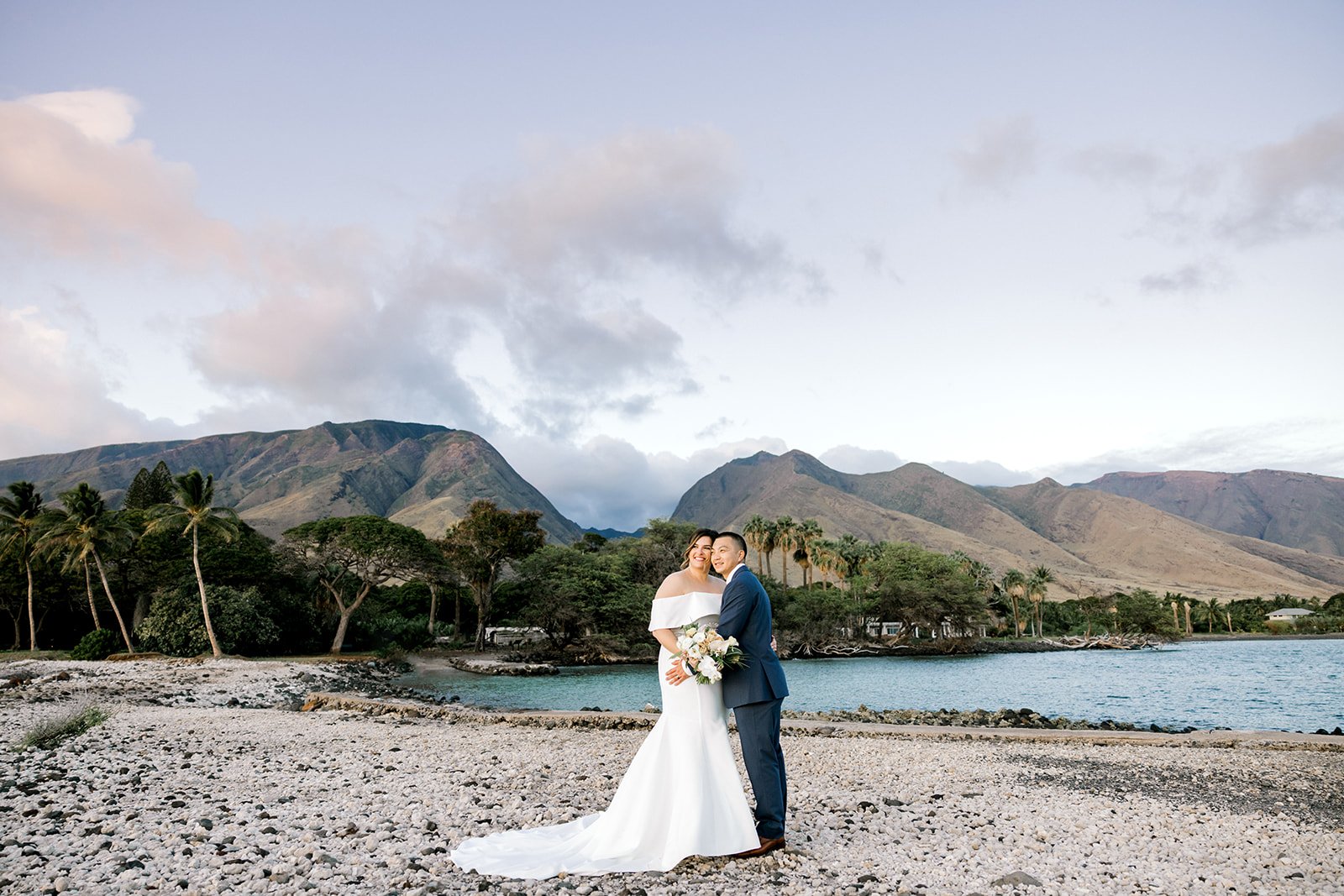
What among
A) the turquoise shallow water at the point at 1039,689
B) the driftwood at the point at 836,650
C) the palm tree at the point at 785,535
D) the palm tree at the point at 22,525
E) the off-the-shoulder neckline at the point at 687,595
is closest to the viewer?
the off-the-shoulder neckline at the point at 687,595

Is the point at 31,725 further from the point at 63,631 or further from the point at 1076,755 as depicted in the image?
the point at 63,631

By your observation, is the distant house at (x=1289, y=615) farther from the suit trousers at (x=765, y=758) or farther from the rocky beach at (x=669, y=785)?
the suit trousers at (x=765, y=758)

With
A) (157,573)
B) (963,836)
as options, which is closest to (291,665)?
(157,573)

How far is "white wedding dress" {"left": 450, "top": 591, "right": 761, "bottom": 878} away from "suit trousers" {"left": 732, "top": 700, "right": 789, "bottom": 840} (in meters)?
0.16

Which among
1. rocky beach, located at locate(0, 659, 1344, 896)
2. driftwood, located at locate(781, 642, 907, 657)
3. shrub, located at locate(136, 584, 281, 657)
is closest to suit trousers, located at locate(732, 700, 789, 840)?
rocky beach, located at locate(0, 659, 1344, 896)

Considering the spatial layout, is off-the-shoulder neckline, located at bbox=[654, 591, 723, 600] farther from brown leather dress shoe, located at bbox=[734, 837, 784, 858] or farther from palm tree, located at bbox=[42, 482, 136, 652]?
palm tree, located at bbox=[42, 482, 136, 652]

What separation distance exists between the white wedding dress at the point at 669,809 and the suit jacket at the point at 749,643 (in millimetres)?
197

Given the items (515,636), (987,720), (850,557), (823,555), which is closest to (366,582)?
(515,636)

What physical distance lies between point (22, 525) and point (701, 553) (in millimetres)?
52499

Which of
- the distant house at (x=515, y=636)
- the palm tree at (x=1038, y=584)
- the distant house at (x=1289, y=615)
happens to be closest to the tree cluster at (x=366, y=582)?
the palm tree at (x=1038, y=584)

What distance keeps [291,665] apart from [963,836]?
34.9 metres

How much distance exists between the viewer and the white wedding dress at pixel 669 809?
222 inches

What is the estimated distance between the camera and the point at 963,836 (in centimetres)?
669

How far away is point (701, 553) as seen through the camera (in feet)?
20.4
